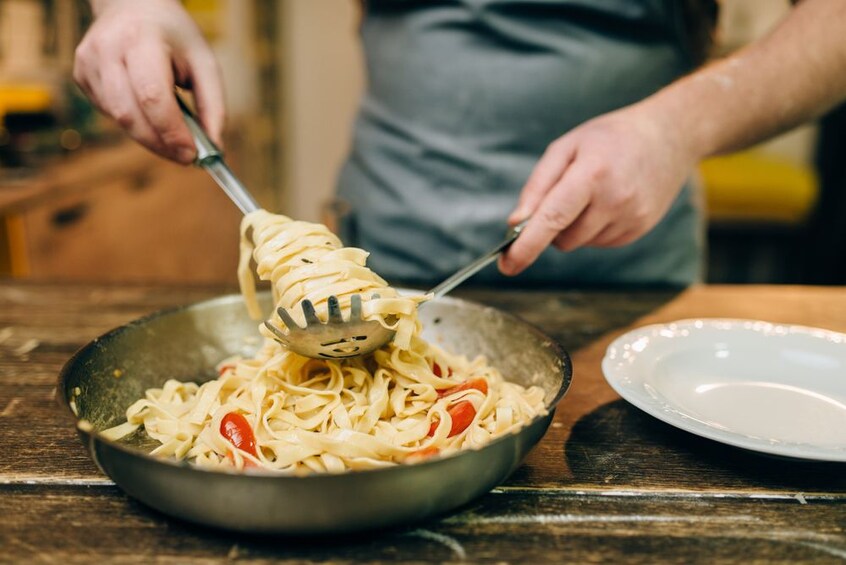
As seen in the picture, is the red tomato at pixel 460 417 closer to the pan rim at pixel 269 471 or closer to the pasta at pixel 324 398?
the pasta at pixel 324 398

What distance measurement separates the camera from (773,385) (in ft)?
3.55

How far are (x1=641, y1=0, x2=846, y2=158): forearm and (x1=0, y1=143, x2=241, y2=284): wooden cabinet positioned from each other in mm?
1425

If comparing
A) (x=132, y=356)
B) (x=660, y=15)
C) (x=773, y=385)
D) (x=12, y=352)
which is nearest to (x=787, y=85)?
(x=660, y=15)

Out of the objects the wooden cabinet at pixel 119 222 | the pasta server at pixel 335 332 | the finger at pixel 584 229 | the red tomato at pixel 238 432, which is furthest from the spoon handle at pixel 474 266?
the wooden cabinet at pixel 119 222

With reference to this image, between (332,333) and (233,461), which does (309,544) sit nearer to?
(233,461)

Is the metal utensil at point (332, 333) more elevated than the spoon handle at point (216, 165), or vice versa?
the spoon handle at point (216, 165)

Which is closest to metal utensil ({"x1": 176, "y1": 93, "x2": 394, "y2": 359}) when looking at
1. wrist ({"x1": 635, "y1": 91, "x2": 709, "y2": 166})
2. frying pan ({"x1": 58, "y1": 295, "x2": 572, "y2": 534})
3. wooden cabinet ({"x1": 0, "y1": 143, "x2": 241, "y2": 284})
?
frying pan ({"x1": 58, "y1": 295, "x2": 572, "y2": 534})

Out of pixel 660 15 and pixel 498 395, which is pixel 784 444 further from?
pixel 660 15

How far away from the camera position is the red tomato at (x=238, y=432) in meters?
0.91

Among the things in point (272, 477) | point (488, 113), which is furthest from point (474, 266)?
point (488, 113)

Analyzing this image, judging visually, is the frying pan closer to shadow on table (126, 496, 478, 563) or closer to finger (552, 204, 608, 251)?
shadow on table (126, 496, 478, 563)

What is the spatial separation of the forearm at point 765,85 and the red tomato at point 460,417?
63cm

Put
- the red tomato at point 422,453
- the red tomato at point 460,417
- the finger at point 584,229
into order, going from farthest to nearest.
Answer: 1. the finger at point 584,229
2. the red tomato at point 460,417
3. the red tomato at point 422,453

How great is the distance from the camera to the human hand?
3.78 feet
